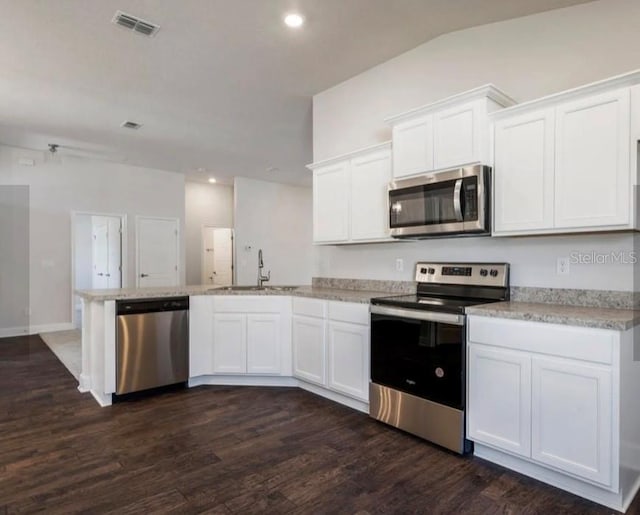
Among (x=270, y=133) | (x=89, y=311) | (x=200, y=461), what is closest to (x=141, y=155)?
(x=270, y=133)

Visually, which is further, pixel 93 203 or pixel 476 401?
pixel 93 203

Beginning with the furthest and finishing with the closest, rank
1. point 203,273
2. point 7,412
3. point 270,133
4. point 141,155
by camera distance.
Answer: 1. point 203,273
2. point 141,155
3. point 270,133
4. point 7,412

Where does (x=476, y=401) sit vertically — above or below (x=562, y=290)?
below

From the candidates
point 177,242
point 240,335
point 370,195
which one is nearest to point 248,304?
point 240,335

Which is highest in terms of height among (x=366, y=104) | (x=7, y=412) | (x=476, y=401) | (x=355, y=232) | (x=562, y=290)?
(x=366, y=104)

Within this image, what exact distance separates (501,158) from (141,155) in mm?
5849

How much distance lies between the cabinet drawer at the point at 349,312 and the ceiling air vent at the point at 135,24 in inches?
97.8

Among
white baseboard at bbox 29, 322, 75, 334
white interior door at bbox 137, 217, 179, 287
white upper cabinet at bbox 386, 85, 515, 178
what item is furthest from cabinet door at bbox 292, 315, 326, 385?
white baseboard at bbox 29, 322, 75, 334

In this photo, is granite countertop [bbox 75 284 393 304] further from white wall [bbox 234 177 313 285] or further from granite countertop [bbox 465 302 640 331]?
white wall [bbox 234 177 313 285]

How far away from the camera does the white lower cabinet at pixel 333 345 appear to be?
9.91 ft

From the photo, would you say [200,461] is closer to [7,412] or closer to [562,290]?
[7,412]

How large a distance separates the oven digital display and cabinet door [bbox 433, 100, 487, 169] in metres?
0.76

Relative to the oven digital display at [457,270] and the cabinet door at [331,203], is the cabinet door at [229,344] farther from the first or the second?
the oven digital display at [457,270]

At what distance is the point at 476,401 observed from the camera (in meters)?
2.31
